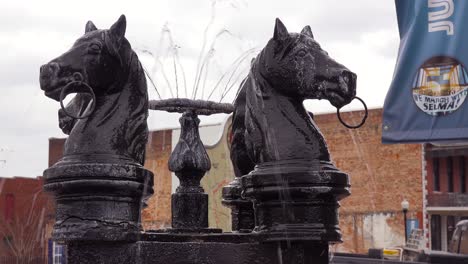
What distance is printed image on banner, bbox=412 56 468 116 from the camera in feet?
18.6

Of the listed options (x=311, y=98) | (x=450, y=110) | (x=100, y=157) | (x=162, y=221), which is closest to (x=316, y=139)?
(x=311, y=98)

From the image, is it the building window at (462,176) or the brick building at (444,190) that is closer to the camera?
the brick building at (444,190)

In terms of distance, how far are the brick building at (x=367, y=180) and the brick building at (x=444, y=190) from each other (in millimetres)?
670

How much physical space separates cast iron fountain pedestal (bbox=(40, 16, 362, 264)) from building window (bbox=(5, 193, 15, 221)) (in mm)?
26914

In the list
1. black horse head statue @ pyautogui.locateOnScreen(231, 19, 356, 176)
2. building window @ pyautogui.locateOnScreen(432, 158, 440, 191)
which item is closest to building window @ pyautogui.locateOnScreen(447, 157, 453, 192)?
building window @ pyautogui.locateOnScreen(432, 158, 440, 191)

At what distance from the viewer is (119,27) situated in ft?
9.91

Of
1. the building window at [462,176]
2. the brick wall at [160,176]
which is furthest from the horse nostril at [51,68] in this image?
the building window at [462,176]

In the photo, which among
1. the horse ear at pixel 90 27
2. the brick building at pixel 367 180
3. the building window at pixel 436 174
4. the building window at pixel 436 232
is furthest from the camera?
the building window at pixel 436 174

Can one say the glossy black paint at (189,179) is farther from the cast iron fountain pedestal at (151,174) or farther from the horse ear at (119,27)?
the horse ear at (119,27)

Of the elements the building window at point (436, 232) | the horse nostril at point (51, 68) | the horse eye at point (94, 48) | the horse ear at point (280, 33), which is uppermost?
the horse ear at point (280, 33)

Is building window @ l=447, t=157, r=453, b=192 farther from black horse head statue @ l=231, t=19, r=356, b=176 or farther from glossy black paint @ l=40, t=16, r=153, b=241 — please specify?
glossy black paint @ l=40, t=16, r=153, b=241

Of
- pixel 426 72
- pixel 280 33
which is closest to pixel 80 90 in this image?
pixel 280 33

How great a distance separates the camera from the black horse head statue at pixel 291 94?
3070 mm

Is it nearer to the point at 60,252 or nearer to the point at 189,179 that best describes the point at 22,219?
the point at 60,252
